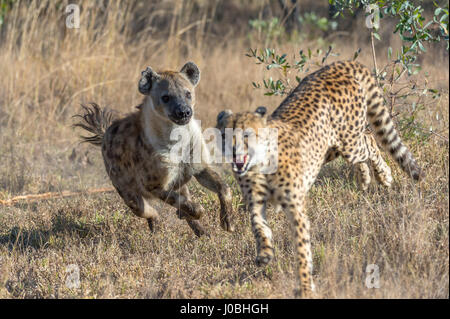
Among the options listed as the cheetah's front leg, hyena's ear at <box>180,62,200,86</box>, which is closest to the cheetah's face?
the cheetah's front leg

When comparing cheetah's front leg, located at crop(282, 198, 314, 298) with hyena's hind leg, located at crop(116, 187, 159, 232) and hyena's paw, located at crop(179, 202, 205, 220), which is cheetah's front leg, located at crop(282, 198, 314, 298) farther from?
hyena's hind leg, located at crop(116, 187, 159, 232)

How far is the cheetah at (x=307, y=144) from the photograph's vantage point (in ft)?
13.2

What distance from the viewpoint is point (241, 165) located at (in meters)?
3.83

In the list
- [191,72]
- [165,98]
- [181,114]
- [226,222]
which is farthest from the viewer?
[191,72]

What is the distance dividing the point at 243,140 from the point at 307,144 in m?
0.83

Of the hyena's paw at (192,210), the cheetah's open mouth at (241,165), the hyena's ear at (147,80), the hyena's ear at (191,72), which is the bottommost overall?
the hyena's paw at (192,210)

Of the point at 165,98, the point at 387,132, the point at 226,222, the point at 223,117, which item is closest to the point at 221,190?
the point at 226,222

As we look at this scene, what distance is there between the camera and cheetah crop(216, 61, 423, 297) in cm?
403

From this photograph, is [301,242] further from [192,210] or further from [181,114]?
[181,114]

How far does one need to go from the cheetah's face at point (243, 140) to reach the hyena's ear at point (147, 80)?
182cm

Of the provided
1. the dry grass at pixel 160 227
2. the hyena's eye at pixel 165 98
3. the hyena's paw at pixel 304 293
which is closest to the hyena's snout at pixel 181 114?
the hyena's eye at pixel 165 98

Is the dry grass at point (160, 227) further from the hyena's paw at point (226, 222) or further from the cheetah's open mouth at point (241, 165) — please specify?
the cheetah's open mouth at point (241, 165)

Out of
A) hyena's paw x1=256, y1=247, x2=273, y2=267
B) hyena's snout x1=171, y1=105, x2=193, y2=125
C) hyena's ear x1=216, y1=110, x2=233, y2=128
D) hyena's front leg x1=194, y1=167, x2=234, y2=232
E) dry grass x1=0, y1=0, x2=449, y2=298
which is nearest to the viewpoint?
hyena's ear x1=216, y1=110, x2=233, y2=128

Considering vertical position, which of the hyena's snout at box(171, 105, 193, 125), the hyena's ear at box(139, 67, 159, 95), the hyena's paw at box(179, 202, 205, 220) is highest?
the hyena's ear at box(139, 67, 159, 95)
